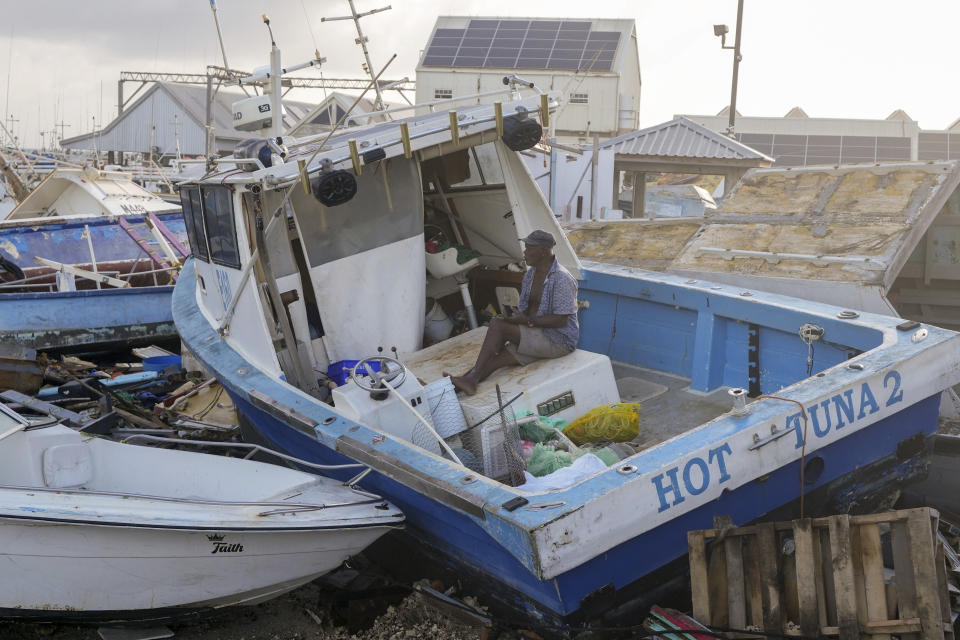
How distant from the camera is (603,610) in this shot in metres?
3.78

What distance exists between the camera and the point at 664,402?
5.81m

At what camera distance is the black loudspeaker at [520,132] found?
19.0 feet

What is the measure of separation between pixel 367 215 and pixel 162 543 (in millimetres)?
2657

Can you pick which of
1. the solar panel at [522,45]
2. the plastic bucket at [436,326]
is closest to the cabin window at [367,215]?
the plastic bucket at [436,326]

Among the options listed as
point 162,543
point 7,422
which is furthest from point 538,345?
point 7,422

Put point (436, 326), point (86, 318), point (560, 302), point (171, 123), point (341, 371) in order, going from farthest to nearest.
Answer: point (171, 123), point (86, 318), point (436, 326), point (341, 371), point (560, 302)

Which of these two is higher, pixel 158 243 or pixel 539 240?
pixel 539 240

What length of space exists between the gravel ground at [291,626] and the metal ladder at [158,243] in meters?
8.10

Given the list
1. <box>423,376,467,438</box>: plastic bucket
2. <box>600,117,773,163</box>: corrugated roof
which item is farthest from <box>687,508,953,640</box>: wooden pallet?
<box>600,117,773,163</box>: corrugated roof

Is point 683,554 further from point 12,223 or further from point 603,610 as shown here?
point 12,223

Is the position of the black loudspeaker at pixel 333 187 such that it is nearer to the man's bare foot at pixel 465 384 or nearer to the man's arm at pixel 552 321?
the man's bare foot at pixel 465 384

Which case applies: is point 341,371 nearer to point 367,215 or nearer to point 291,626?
point 367,215

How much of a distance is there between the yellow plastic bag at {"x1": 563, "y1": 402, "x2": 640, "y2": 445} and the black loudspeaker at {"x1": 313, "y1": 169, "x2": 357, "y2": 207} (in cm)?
195

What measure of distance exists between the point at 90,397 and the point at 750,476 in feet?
21.4
